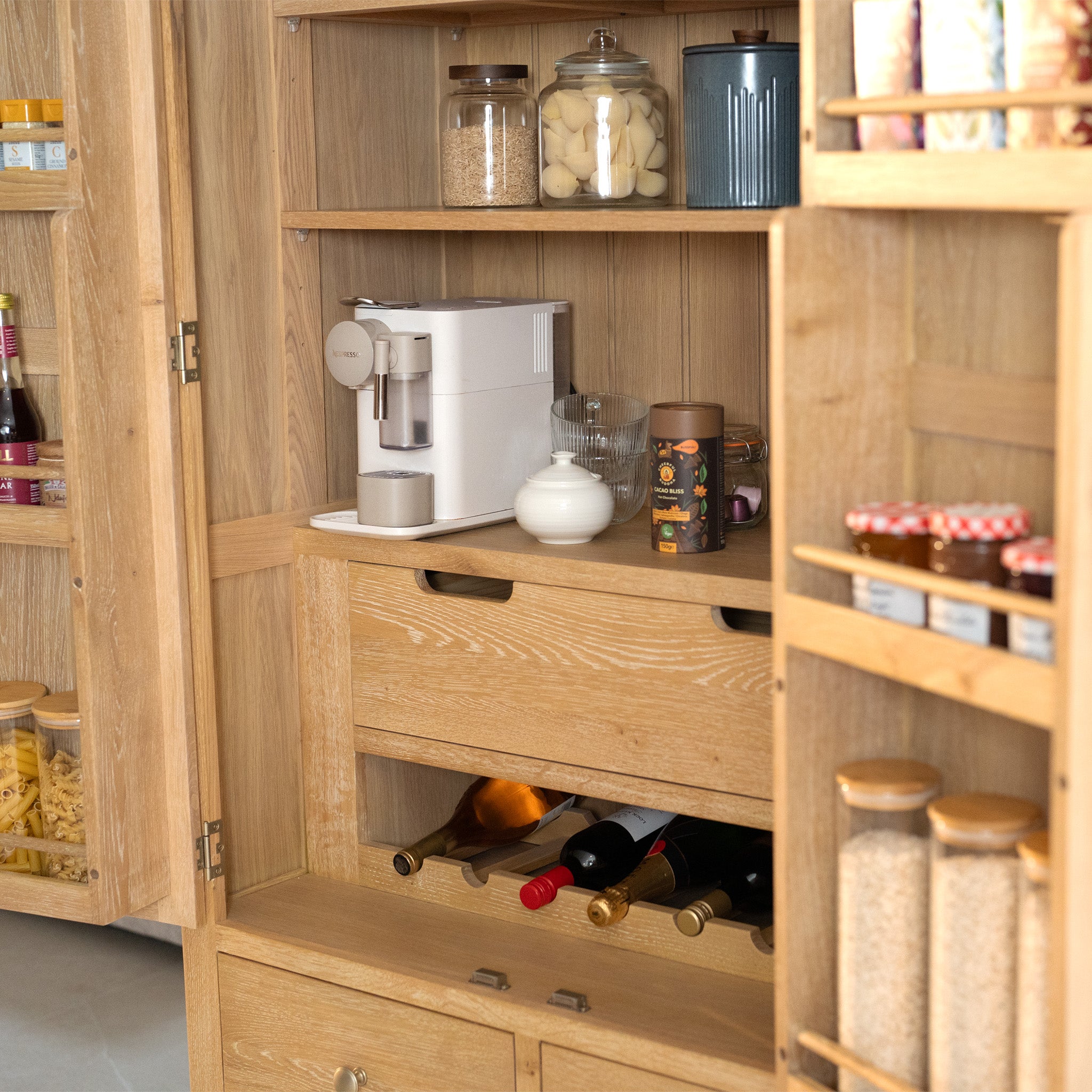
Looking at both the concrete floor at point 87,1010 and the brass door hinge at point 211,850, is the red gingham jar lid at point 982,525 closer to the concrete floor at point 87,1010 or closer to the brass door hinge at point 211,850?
the brass door hinge at point 211,850

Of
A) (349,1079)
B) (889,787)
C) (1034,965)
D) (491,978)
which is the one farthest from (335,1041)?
(1034,965)

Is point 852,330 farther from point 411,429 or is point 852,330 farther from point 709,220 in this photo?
point 411,429

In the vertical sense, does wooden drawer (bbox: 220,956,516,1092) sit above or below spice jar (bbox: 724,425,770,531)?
below

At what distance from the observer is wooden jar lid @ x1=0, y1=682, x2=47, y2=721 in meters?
2.02

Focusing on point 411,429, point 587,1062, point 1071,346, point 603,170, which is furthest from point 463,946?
point 1071,346

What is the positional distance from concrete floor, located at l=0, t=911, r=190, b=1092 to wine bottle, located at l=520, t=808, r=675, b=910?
0.83 meters

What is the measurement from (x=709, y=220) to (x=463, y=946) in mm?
940

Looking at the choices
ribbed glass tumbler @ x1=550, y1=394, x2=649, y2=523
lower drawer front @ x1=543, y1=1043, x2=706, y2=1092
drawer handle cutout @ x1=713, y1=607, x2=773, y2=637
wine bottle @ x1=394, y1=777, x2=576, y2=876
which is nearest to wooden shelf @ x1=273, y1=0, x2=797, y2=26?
ribbed glass tumbler @ x1=550, y1=394, x2=649, y2=523

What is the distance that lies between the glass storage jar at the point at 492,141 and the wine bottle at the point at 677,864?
86 cm

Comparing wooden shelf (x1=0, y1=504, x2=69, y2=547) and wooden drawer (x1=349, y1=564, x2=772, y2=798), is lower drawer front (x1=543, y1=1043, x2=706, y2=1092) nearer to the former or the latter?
wooden drawer (x1=349, y1=564, x2=772, y2=798)

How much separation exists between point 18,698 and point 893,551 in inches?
53.4

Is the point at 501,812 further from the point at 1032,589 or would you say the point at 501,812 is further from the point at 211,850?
the point at 1032,589

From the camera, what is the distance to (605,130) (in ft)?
6.02

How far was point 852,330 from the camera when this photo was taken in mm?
1297
